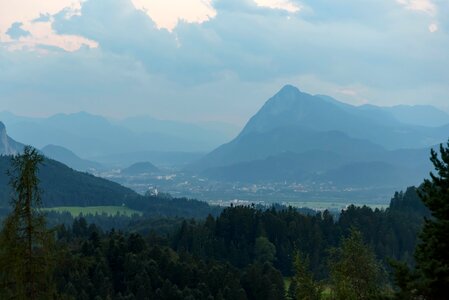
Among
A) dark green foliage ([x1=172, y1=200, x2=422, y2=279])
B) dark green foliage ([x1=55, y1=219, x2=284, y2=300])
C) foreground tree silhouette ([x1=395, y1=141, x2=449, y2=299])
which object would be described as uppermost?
foreground tree silhouette ([x1=395, y1=141, x2=449, y2=299])

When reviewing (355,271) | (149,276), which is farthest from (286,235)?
(355,271)

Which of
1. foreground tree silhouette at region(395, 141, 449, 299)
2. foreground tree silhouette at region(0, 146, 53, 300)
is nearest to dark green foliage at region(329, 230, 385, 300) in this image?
foreground tree silhouette at region(395, 141, 449, 299)

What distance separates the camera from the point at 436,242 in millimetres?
20422

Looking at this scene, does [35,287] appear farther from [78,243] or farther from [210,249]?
[210,249]

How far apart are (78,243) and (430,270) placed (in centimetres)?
7892

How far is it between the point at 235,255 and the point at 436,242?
9017 centimetres

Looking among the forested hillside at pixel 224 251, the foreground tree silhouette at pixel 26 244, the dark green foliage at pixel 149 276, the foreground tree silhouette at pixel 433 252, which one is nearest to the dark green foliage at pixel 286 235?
the forested hillside at pixel 224 251

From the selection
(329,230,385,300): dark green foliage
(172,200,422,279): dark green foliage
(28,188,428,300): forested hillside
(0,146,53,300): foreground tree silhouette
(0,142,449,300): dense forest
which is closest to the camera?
(0,146,53,300): foreground tree silhouette

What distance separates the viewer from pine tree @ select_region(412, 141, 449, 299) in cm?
1988

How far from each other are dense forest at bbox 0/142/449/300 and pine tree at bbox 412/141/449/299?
0.13 ft

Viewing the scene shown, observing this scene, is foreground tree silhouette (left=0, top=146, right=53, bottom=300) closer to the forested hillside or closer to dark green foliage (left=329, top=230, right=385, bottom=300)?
dark green foliage (left=329, top=230, right=385, bottom=300)

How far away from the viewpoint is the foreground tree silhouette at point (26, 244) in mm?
20156

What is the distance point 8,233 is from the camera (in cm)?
2042

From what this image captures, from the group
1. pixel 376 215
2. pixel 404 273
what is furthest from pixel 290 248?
pixel 404 273
